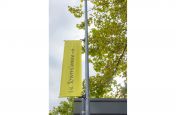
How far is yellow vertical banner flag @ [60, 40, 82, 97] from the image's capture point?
25.3ft

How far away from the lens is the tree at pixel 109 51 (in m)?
10.3

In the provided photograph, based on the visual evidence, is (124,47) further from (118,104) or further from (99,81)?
(118,104)

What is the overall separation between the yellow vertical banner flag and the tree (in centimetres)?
219

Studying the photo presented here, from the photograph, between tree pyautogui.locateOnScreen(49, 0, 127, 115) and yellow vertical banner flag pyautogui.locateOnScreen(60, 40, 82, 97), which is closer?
yellow vertical banner flag pyautogui.locateOnScreen(60, 40, 82, 97)

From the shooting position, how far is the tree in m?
10.3

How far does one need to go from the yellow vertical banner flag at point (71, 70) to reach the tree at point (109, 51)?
2191 millimetres

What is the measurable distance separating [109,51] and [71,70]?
2.59 metres

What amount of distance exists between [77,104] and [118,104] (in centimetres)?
98

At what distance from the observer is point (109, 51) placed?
10.4 m

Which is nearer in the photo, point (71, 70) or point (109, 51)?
A: point (71, 70)
